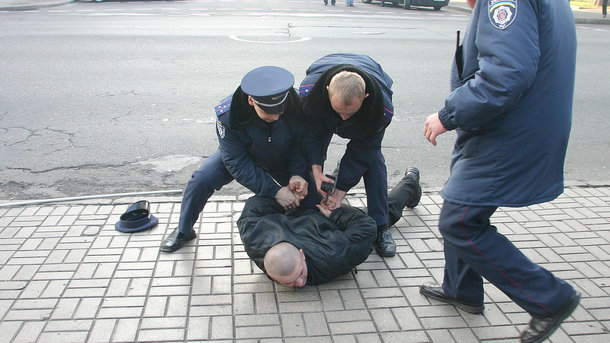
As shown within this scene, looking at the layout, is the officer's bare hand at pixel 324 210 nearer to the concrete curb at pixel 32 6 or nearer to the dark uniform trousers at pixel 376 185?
the dark uniform trousers at pixel 376 185

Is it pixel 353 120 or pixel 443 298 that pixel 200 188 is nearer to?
pixel 353 120

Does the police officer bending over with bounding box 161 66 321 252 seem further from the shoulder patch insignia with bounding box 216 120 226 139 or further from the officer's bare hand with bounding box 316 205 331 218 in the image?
the officer's bare hand with bounding box 316 205 331 218

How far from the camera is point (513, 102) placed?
2258mm

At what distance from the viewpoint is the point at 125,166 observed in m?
5.07

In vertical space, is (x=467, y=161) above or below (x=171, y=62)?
above

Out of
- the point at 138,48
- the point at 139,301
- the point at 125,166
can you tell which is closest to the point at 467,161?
the point at 139,301

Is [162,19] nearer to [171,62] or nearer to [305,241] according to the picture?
[171,62]

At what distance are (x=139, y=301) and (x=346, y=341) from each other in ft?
3.93

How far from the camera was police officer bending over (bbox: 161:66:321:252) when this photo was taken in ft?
10.7

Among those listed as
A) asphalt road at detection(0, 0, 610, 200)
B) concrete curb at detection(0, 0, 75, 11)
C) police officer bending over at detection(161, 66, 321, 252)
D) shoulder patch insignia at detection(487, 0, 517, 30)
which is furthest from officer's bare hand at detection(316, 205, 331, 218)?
concrete curb at detection(0, 0, 75, 11)

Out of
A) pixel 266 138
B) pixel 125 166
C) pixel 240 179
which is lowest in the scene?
pixel 125 166

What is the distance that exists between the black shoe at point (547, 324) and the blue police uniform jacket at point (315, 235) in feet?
3.46

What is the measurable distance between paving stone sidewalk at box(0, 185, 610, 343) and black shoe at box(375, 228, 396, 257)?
6cm

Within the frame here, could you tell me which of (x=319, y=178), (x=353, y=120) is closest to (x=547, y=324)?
(x=353, y=120)
